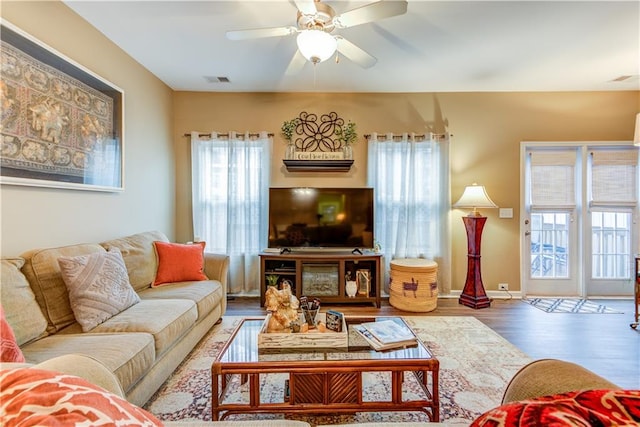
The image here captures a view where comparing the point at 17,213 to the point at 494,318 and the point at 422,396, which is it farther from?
the point at 494,318

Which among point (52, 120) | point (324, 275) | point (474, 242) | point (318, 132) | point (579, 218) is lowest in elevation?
point (324, 275)

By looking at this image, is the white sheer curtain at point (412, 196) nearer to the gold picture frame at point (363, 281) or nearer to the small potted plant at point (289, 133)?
the gold picture frame at point (363, 281)

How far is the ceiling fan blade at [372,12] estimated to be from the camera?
65.9 inches

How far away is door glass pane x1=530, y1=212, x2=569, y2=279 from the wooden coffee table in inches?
135

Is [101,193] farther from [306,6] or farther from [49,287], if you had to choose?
[306,6]

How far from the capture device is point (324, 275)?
3.57m

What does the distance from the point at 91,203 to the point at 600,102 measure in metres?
5.91

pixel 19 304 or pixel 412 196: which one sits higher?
pixel 412 196

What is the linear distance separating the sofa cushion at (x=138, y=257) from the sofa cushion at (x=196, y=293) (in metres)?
0.11

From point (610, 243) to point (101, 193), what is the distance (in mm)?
5970

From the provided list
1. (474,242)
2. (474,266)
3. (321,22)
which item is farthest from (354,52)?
(474,266)

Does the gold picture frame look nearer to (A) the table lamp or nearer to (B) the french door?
(A) the table lamp

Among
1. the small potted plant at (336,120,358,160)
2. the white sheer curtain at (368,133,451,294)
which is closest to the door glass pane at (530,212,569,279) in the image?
the white sheer curtain at (368,133,451,294)

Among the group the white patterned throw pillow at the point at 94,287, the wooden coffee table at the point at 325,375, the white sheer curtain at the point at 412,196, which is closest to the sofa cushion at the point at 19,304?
the white patterned throw pillow at the point at 94,287
